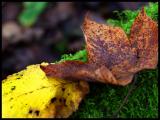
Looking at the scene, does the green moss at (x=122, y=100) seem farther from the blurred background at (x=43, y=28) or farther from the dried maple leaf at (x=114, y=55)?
the blurred background at (x=43, y=28)

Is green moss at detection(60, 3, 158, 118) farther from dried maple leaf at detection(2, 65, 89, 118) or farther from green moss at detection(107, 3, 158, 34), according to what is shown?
green moss at detection(107, 3, 158, 34)

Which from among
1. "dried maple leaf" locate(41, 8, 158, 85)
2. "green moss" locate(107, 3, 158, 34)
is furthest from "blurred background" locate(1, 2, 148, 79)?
"dried maple leaf" locate(41, 8, 158, 85)

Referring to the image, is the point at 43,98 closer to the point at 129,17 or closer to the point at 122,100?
the point at 122,100

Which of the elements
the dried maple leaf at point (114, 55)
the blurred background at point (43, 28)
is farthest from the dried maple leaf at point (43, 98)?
the blurred background at point (43, 28)

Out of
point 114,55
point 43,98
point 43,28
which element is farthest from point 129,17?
point 43,28

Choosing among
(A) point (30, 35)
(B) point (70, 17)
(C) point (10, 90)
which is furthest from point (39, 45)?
(C) point (10, 90)

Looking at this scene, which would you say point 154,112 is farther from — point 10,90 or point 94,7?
point 94,7
